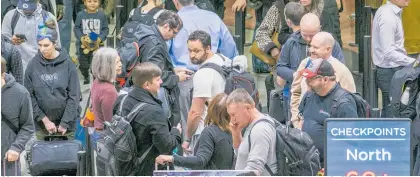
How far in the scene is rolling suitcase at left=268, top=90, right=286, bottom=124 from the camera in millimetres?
16812

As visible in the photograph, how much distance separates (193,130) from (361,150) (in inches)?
131

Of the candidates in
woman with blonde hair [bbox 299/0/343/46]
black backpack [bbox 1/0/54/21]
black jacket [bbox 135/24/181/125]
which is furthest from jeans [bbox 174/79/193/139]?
black backpack [bbox 1/0/54/21]

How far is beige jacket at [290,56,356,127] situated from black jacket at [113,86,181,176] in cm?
158

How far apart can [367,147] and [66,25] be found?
841cm

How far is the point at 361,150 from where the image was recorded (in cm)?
1194

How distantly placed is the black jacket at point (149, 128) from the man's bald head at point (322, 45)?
193 centimetres

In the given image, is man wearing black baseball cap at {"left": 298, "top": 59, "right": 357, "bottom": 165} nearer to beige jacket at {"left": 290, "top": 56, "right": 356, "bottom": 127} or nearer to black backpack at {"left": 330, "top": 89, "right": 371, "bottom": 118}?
black backpack at {"left": 330, "top": 89, "right": 371, "bottom": 118}

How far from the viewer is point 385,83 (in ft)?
56.6

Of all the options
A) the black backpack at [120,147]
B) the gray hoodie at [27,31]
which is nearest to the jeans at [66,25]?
the gray hoodie at [27,31]

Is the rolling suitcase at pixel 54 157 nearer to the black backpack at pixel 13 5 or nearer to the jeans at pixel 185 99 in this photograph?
the jeans at pixel 185 99

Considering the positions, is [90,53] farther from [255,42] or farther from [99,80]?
[99,80]

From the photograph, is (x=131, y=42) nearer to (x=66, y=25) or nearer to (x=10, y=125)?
(x=10, y=125)

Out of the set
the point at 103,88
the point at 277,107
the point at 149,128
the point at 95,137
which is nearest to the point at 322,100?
the point at 149,128

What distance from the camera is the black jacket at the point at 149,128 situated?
13.5 m
